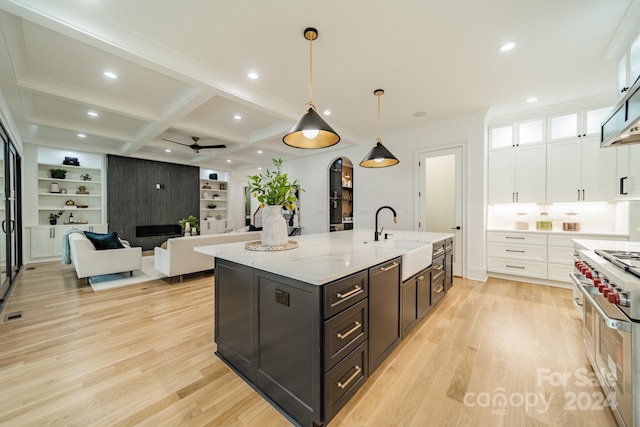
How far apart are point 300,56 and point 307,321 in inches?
104

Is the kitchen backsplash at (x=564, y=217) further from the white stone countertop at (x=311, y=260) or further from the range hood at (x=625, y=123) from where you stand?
the white stone countertop at (x=311, y=260)

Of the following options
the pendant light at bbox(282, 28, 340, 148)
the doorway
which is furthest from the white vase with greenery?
the doorway

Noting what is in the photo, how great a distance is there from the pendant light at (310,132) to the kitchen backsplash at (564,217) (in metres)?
3.78

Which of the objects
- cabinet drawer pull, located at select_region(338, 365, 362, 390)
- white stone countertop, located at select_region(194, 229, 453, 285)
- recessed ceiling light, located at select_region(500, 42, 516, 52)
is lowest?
cabinet drawer pull, located at select_region(338, 365, 362, 390)

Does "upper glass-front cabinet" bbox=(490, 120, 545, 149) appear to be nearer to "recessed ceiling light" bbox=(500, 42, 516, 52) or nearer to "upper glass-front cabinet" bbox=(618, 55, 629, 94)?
"upper glass-front cabinet" bbox=(618, 55, 629, 94)

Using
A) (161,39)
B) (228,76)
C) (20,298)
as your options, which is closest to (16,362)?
(20,298)

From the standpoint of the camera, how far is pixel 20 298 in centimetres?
331

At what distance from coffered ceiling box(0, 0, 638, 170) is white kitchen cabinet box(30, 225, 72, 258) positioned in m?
2.66

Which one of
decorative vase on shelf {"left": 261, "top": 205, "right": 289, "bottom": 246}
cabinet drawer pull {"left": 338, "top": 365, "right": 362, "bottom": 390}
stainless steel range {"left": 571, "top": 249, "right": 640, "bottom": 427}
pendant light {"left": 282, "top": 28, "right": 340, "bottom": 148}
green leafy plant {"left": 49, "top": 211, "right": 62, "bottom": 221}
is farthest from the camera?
green leafy plant {"left": 49, "top": 211, "right": 62, "bottom": 221}

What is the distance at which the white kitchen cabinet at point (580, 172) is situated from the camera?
3.47m

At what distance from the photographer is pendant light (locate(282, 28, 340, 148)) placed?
1.95m

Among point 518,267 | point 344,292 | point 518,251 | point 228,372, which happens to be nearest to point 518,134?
point 518,251

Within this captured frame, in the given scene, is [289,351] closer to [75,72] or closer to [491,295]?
[491,295]

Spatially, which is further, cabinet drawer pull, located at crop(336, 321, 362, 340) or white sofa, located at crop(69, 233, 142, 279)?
white sofa, located at crop(69, 233, 142, 279)
